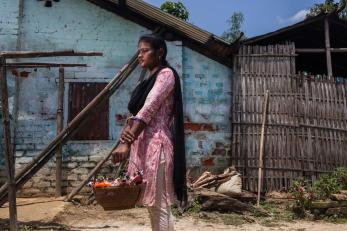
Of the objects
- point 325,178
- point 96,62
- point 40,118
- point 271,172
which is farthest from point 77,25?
point 325,178

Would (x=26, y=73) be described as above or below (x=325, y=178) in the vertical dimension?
above

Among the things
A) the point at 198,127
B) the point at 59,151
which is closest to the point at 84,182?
the point at 59,151

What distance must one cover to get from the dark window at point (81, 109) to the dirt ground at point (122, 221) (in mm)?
1656

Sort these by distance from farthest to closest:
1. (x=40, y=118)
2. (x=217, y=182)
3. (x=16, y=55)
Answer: (x=40, y=118) < (x=217, y=182) < (x=16, y=55)

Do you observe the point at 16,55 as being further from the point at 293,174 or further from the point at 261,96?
the point at 293,174

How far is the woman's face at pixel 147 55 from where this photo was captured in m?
2.80

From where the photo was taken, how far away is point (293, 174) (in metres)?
7.66

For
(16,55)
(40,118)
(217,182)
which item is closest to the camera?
(16,55)

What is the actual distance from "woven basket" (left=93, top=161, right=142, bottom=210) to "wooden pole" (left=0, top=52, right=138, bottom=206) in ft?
8.22

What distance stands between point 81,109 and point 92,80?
1.95 ft

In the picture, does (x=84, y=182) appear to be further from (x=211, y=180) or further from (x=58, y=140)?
(x=211, y=180)

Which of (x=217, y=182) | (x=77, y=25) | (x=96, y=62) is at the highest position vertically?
(x=77, y=25)

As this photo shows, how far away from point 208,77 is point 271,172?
7.07 ft

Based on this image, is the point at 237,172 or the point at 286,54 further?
the point at 286,54
